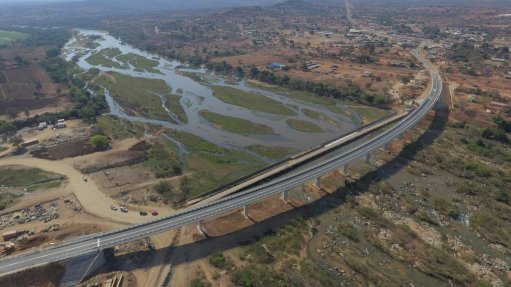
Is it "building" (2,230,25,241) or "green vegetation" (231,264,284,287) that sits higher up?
"building" (2,230,25,241)

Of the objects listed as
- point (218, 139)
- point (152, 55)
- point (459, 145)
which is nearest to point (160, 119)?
point (218, 139)

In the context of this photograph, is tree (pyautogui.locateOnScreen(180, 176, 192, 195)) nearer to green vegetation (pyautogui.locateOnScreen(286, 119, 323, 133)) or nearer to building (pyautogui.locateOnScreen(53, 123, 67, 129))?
green vegetation (pyautogui.locateOnScreen(286, 119, 323, 133))

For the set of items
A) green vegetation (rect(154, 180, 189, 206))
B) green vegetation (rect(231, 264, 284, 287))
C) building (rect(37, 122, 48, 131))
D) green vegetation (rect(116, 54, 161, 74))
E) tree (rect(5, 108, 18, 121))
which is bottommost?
green vegetation (rect(231, 264, 284, 287))

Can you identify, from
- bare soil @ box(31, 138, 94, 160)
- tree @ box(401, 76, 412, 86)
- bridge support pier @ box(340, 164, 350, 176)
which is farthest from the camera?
tree @ box(401, 76, 412, 86)

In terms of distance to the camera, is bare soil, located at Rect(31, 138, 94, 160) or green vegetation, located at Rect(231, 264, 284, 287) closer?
green vegetation, located at Rect(231, 264, 284, 287)

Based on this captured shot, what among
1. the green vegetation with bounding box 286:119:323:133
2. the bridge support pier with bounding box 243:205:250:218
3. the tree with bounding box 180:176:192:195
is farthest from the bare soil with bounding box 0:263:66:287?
the green vegetation with bounding box 286:119:323:133

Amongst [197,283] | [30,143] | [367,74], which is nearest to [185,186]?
[197,283]
